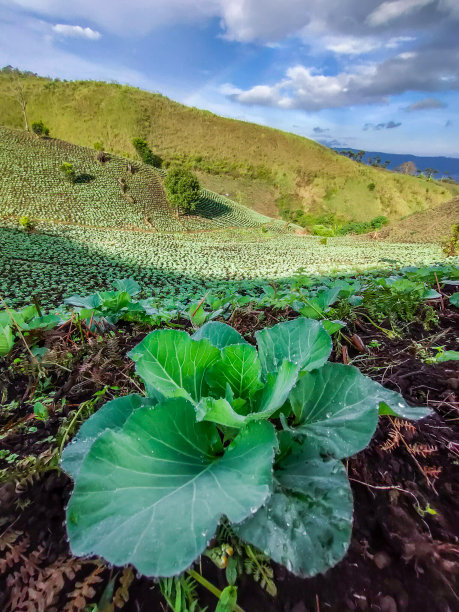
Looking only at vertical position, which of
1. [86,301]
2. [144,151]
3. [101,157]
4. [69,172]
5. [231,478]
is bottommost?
[86,301]

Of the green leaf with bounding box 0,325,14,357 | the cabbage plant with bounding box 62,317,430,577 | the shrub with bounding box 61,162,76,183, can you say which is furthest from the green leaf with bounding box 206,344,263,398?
the shrub with bounding box 61,162,76,183

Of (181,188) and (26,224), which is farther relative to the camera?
(181,188)

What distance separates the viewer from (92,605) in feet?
1.51

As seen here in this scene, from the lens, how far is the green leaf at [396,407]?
0.50 meters

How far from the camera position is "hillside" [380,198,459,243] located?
11.3m

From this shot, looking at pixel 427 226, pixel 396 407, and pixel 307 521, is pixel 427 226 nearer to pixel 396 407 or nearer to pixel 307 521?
pixel 396 407

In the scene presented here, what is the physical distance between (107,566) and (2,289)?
20.2 feet

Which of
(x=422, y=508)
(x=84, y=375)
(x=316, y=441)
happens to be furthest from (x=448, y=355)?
(x=84, y=375)

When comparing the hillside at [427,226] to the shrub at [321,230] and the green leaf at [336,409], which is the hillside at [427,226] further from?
the green leaf at [336,409]

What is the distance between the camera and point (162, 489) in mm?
446

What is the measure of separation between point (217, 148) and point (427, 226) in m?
31.9

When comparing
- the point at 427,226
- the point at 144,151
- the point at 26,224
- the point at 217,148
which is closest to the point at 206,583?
the point at 26,224

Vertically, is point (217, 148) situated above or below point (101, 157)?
above

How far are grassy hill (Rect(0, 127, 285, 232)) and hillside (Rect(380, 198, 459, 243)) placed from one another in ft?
22.8
